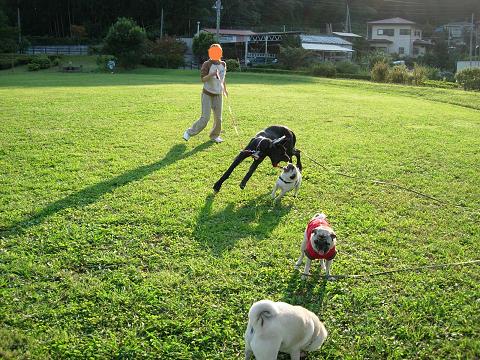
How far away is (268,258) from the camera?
4.88m

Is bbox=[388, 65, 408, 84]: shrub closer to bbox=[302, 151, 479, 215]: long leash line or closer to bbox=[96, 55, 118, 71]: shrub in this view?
bbox=[302, 151, 479, 215]: long leash line

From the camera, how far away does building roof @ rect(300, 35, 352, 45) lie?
54556 millimetres

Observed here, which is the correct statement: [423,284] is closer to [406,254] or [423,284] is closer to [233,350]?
[406,254]

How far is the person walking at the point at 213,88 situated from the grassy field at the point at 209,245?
39 cm

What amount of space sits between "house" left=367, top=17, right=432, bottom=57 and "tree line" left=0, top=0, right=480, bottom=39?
975cm

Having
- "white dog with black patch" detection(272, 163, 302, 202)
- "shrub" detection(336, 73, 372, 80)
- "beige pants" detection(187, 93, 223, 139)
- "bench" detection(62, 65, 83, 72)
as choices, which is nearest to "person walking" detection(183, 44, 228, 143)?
"beige pants" detection(187, 93, 223, 139)

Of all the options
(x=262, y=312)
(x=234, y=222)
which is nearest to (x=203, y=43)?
(x=234, y=222)

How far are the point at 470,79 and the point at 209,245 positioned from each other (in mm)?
24122

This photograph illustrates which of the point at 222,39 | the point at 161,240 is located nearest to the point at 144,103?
the point at 161,240

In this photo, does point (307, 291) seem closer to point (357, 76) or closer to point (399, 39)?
point (357, 76)

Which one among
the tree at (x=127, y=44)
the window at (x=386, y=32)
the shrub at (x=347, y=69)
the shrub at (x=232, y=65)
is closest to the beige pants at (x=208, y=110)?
the shrub at (x=347, y=69)

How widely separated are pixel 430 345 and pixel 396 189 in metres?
3.93

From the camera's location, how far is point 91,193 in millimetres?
6730

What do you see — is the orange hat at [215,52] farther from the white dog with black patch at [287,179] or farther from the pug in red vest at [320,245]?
the pug in red vest at [320,245]
